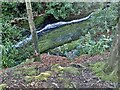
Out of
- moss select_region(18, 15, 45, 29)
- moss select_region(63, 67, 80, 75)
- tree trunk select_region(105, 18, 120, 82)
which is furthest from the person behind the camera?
moss select_region(18, 15, 45, 29)

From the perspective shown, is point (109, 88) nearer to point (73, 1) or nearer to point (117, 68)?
point (117, 68)

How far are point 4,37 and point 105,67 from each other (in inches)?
144

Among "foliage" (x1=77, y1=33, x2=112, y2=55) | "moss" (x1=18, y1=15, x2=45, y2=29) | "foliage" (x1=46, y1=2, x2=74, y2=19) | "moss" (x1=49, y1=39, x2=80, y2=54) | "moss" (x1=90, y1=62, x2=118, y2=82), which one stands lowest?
"moss" (x1=49, y1=39, x2=80, y2=54)

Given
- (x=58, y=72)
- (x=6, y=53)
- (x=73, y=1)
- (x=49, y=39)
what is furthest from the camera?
(x=73, y=1)

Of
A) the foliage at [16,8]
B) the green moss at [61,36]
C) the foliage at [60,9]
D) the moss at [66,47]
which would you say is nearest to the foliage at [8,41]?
the foliage at [16,8]

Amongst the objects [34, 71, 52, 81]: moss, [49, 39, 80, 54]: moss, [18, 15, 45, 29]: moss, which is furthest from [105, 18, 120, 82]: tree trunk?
[18, 15, 45, 29]: moss

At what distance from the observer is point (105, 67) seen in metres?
3.43

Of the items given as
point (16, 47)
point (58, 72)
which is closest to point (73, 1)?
point (16, 47)

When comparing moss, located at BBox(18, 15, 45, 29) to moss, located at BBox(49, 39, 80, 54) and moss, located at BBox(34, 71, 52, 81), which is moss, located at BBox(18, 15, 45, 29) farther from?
moss, located at BBox(34, 71, 52, 81)

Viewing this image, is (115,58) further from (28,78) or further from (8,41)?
(8,41)

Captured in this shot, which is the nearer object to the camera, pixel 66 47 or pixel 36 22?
pixel 66 47

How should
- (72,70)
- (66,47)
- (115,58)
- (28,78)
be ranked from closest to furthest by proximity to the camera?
(115,58)
(28,78)
(72,70)
(66,47)

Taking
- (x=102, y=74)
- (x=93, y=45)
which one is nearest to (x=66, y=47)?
(x=93, y=45)

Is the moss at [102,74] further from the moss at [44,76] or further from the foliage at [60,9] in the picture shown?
the foliage at [60,9]
